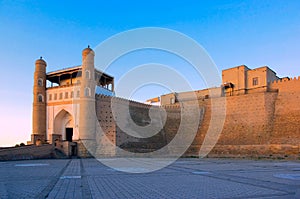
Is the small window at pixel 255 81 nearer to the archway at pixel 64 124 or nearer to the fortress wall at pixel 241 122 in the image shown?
the fortress wall at pixel 241 122

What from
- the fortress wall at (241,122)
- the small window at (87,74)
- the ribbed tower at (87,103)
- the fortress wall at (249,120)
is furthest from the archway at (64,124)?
the fortress wall at (249,120)

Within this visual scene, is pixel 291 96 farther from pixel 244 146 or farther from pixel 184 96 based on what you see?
pixel 184 96

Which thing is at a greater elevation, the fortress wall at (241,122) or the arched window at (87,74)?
the arched window at (87,74)

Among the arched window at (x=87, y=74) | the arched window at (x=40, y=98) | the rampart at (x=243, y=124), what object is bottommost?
the rampart at (x=243, y=124)

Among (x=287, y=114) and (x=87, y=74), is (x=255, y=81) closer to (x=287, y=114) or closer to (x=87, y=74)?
(x=287, y=114)

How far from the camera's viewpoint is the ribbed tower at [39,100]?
26.0 m

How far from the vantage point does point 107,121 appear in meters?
24.5

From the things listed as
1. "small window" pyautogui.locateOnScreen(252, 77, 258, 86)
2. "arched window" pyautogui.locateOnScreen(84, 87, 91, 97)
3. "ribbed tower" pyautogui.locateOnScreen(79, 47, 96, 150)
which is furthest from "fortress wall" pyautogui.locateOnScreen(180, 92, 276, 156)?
"arched window" pyautogui.locateOnScreen(84, 87, 91, 97)

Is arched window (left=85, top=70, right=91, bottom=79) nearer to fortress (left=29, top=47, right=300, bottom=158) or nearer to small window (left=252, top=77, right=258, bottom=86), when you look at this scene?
fortress (left=29, top=47, right=300, bottom=158)

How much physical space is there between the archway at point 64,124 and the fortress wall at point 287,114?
18053 mm

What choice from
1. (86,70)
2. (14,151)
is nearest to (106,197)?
(14,151)

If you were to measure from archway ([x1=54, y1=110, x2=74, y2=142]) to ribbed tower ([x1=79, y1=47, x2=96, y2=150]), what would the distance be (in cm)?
351

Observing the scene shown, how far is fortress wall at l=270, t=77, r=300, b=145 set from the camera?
2333 cm

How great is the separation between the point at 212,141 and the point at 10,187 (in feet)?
74.9
